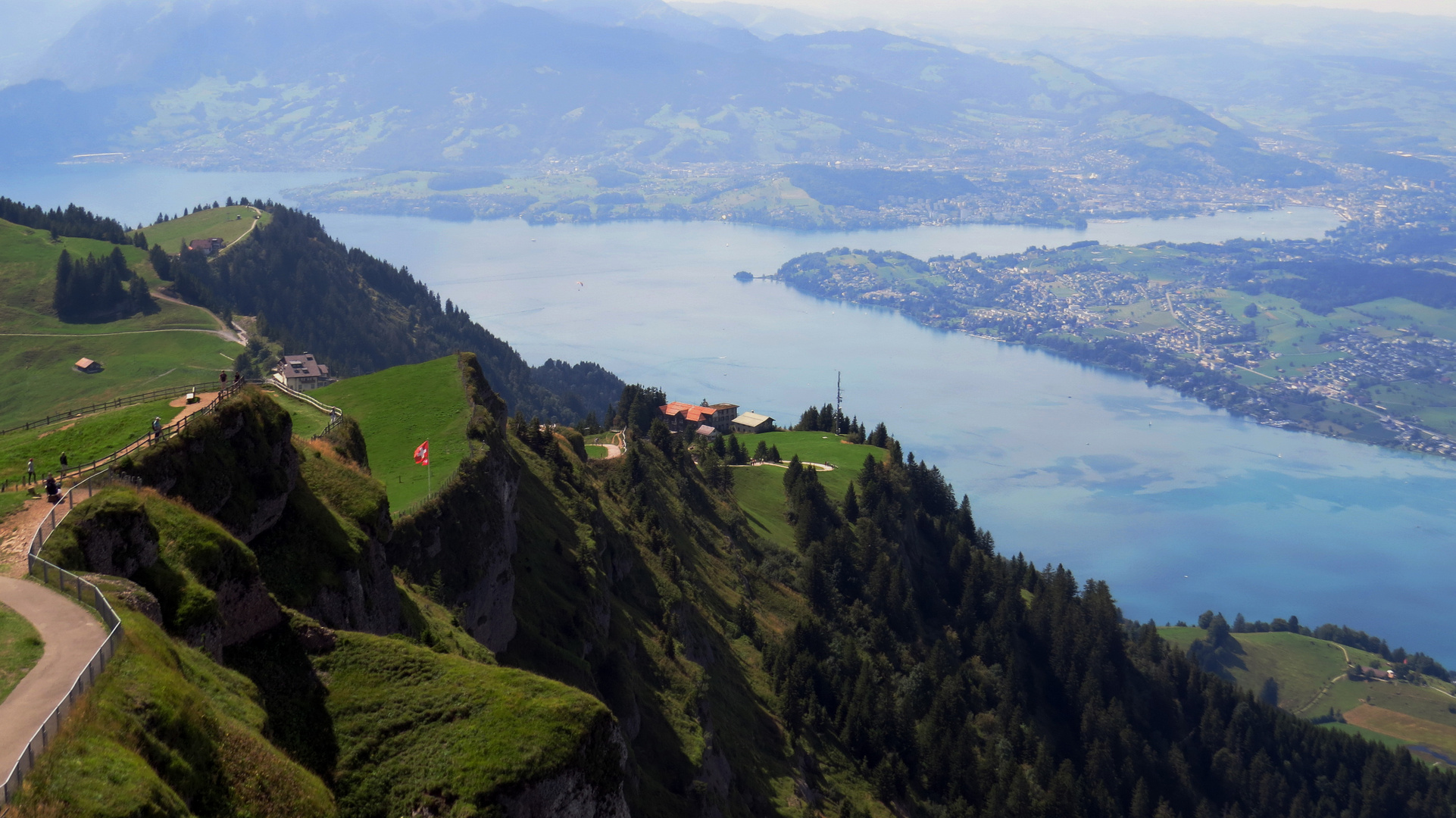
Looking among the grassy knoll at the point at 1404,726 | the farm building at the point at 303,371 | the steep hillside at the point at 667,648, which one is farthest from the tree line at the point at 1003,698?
the farm building at the point at 303,371

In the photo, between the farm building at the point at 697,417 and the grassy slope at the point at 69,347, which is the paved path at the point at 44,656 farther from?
the farm building at the point at 697,417

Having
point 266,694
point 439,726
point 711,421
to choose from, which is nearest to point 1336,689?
point 711,421

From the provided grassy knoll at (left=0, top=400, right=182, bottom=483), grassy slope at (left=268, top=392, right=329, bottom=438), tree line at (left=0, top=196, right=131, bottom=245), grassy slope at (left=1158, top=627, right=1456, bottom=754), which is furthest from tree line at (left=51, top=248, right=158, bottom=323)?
grassy slope at (left=1158, top=627, right=1456, bottom=754)

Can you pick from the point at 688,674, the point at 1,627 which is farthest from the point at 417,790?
the point at 688,674

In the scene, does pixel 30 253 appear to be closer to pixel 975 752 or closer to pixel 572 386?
pixel 572 386

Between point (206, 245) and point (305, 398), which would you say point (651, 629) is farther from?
point (206, 245)

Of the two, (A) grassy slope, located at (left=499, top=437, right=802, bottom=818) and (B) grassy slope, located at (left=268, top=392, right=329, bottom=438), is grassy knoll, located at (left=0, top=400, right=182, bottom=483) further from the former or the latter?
(A) grassy slope, located at (left=499, top=437, right=802, bottom=818)
